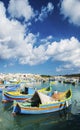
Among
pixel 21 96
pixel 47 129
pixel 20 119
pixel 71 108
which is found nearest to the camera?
pixel 47 129

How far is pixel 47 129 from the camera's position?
2683 cm

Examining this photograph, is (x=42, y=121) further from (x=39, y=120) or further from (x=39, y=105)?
(x=39, y=105)

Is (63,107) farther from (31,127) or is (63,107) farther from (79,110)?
(31,127)

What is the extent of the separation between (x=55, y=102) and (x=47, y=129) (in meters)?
8.30

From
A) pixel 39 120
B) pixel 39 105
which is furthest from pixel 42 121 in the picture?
pixel 39 105

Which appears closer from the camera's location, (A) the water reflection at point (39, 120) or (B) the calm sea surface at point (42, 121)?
(B) the calm sea surface at point (42, 121)

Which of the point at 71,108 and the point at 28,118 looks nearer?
the point at 28,118

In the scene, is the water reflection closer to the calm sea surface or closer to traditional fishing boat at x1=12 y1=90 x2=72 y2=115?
the calm sea surface

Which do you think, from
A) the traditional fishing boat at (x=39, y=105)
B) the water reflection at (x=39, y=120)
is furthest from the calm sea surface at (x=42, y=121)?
the traditional fishing boat at (x=39, y=105)

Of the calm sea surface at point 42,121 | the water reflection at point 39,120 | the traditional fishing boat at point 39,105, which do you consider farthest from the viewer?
the traditional fishing boat at point 39,105

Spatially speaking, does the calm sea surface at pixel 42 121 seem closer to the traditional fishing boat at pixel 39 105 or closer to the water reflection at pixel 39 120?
the water reflection at pixel 39 120

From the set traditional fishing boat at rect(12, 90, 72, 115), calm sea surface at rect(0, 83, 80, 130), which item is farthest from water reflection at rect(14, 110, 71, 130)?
traditional fishing boat at rect(12, 90, 72, 115)

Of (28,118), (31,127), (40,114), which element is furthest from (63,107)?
(31,127)

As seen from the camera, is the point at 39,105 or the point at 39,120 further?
the point at 39,105
